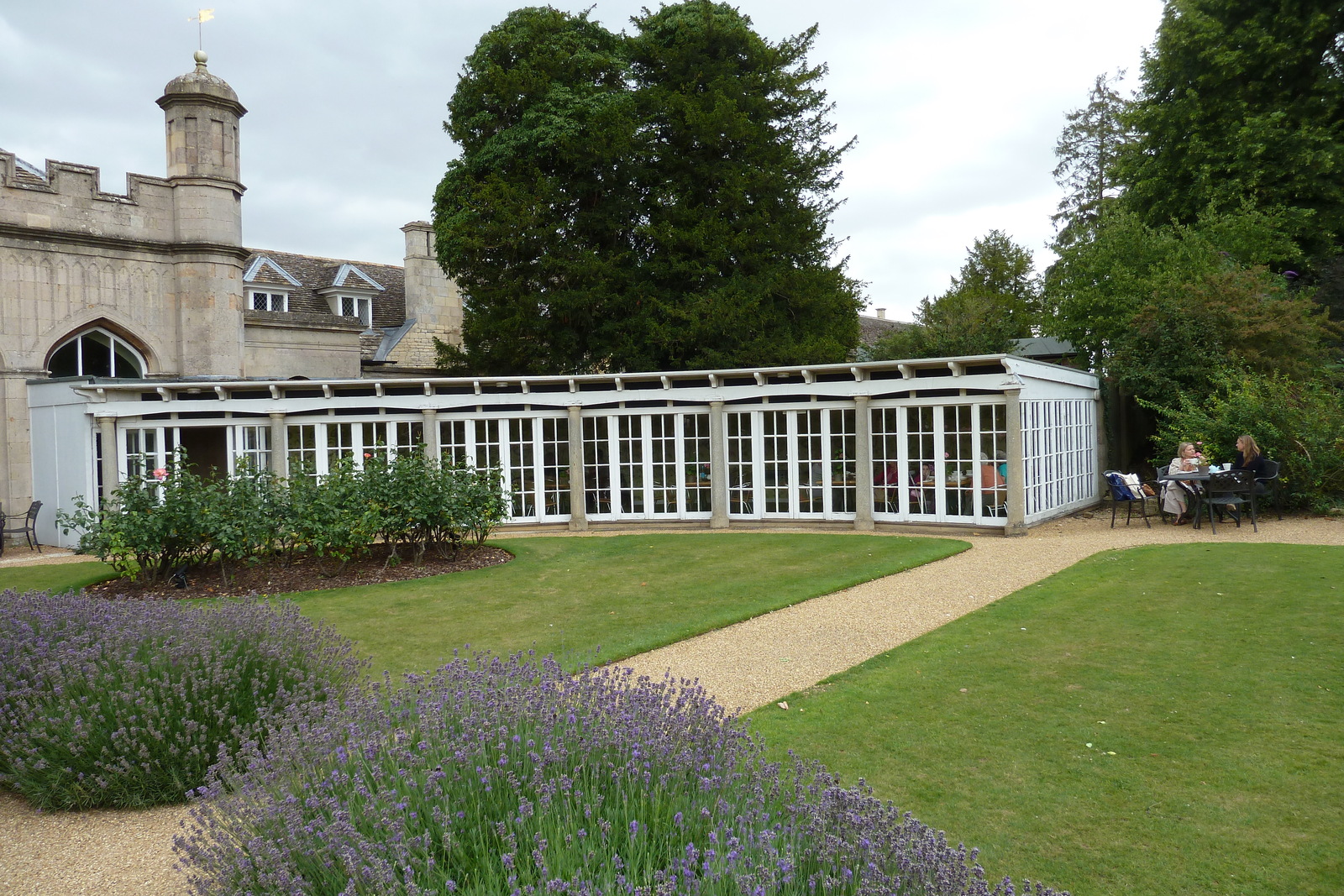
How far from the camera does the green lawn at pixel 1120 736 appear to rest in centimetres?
392

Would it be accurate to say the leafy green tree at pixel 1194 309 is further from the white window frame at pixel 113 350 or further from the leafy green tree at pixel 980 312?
the white window frame at pixel 113 350

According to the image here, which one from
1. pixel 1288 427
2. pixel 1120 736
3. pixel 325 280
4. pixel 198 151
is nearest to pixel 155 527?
pixel 1120 736

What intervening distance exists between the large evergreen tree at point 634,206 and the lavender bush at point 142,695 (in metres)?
16.2

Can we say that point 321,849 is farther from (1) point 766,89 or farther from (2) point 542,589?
(1) point 766,89

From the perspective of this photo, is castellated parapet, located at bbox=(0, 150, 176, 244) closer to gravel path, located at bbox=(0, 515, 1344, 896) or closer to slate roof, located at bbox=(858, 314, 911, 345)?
gravel path, located at bbox=(0, 515, 1344, 896)

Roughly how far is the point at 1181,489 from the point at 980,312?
17.8 meters

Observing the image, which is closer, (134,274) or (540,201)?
(134,274)

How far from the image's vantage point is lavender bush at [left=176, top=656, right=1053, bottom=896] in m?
2.63

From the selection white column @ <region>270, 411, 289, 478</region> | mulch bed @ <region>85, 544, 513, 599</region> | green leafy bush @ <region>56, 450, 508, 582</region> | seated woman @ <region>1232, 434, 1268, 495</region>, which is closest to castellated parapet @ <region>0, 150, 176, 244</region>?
white column @ <region>270, 411, 289, 478</region>

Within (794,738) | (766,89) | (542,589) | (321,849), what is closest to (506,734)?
(321,849)

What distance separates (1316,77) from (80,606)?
2885 cm

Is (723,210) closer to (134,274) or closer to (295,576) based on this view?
(134,274)

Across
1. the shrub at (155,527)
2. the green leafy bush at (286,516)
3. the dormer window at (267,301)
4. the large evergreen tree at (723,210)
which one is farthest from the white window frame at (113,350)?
the large evergreen tree at (723,210)

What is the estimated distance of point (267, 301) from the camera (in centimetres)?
2727
